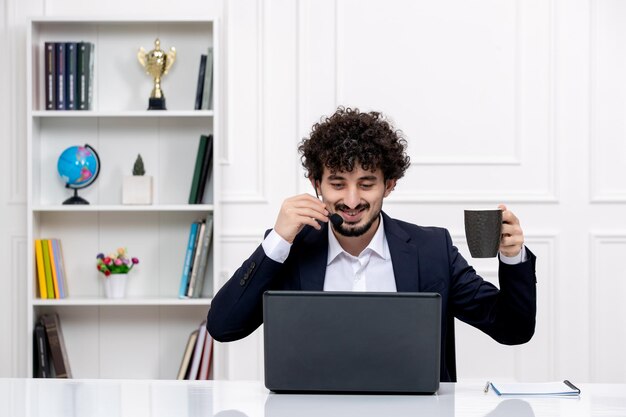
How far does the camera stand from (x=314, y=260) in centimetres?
212

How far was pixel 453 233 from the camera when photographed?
3.54m

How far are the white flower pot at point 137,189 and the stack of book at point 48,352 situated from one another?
0.64 meters

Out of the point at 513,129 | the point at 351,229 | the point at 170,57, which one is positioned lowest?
the point at 351,229

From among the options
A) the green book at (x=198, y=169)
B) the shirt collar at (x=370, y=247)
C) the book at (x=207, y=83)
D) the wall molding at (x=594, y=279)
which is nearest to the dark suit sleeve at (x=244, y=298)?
the shirt collar at (x=370, y=247)

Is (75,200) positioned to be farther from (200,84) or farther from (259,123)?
(259,123)

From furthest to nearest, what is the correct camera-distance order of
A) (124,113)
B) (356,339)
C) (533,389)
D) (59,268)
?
(59,268), (124,113), (533,389), (356,339)

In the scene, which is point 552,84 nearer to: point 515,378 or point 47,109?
point 515,378

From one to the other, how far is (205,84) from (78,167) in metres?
0.64

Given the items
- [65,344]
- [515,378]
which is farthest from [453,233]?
[65,344]

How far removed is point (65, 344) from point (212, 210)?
907mm

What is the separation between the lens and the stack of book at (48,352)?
3463mm

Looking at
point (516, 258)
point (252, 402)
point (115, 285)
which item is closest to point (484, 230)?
point (516, 258)

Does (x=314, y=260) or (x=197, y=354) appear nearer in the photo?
(x=314, y=260)

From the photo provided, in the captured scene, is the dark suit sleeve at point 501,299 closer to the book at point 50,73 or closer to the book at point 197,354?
the book at point 197,354
